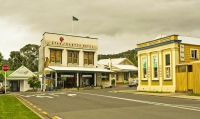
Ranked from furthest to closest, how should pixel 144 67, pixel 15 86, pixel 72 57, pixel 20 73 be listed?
pixel 15 86, pixel 20 73, pixel 72 57, pixel 144 67

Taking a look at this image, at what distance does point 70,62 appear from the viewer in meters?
47.8

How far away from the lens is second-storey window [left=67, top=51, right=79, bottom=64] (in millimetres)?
47769

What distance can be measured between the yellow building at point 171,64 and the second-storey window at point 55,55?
18.4 meters

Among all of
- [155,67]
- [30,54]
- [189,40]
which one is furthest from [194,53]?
[30,54]

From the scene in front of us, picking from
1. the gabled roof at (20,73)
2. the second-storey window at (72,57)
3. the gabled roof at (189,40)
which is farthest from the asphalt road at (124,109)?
the gabled roof at (20,73)

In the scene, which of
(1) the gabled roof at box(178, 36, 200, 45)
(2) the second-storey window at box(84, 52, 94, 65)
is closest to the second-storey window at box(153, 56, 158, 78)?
(1) the gabled roof at box(178, 36, 200, 45)

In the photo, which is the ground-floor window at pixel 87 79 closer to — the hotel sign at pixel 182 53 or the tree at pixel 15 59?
the hotel sign at pixel 182 53

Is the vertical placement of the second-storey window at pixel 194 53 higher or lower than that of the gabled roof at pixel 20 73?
higher

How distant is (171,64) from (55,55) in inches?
935

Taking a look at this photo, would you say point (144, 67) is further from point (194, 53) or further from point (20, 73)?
point (20, 73)

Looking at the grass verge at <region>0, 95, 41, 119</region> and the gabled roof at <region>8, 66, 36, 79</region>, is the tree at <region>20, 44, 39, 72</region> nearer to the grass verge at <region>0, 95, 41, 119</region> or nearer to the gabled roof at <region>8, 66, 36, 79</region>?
the gabled roof at <region>8, 66, 36, 79</region>

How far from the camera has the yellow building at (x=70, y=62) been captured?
44.0 m

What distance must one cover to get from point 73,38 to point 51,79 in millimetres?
8783

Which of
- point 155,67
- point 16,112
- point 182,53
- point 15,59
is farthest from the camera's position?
point 15,59
